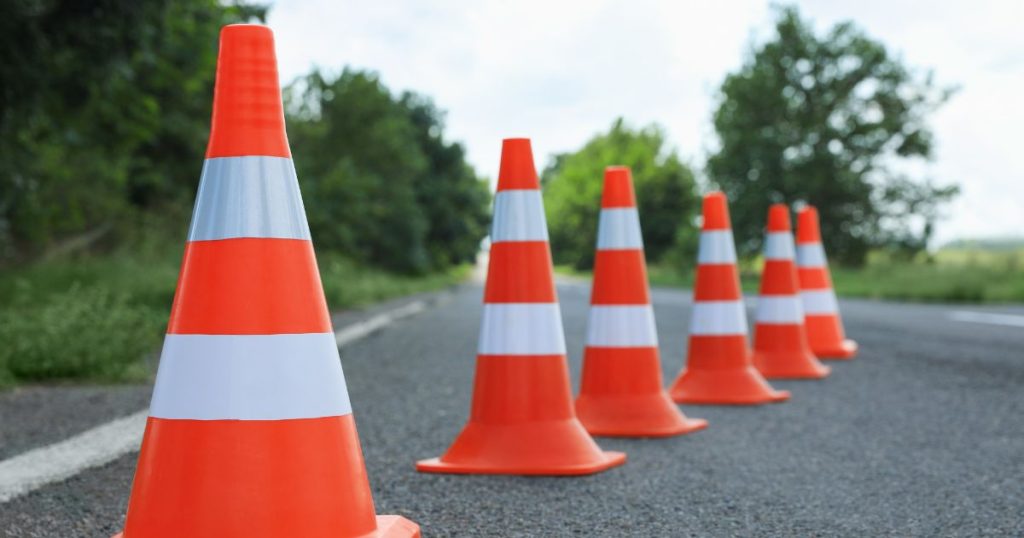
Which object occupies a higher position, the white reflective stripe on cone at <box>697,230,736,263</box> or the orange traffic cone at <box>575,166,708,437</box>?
the white reflective stripe on cone at <box>697,230,736,263</box>

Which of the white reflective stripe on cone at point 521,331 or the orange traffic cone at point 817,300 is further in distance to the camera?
the orange traffic cone at point 817,300

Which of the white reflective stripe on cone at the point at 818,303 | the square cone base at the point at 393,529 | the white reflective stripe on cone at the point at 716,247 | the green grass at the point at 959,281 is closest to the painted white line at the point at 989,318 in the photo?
the white reflective stripe on cone at the point at 818,303

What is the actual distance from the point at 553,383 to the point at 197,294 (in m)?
1.95

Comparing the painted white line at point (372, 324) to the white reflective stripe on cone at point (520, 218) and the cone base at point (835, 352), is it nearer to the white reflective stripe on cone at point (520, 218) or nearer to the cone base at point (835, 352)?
the cone base at point (835, 352)

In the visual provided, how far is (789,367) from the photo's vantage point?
7949 millimetres

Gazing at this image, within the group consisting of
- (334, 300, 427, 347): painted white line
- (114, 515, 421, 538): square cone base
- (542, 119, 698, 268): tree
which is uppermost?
(542, 119, 698, 268): tree

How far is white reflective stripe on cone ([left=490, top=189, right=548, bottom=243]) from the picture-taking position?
14.9ft

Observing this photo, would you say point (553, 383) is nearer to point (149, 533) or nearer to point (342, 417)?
point (342, 417)

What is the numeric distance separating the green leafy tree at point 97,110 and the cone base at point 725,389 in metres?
7.03

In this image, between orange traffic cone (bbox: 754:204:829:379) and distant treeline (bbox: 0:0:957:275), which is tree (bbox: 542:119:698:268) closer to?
distant treeline (bbox: 0:0:957:275)

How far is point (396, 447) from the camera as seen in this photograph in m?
4.79

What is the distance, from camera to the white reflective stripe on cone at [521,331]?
4492 millimetres

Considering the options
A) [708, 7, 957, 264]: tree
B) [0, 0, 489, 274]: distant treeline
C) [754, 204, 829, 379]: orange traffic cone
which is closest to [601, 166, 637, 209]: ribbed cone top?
[754, 204, 829, 379]: orange traffic cone

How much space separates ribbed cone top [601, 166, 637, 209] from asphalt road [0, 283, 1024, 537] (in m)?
1.15
